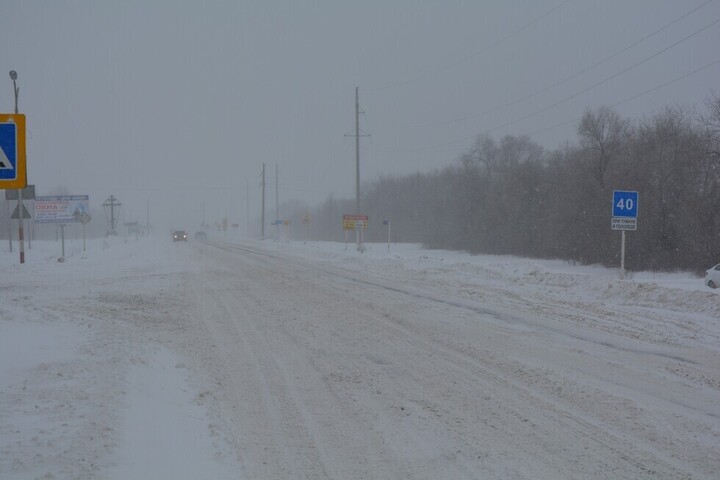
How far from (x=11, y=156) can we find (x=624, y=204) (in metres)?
18.9

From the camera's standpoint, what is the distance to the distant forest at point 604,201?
37.0 m

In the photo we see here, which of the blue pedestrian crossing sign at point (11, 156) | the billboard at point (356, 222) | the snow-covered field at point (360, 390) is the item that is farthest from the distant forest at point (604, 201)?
the blue pedestrian crossing sign at point (11, 156)

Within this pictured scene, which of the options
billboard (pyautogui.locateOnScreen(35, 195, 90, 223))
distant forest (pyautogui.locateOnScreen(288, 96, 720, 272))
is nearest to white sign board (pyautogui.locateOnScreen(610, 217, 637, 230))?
distant forest (pyautogui.locateOnScreen(288, 96, 720, 272))

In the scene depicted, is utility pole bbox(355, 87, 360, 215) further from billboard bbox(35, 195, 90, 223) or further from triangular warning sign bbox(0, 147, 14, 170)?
triangular warning sign bbox(0, 147, 14, 170)

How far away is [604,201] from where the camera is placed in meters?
43.6

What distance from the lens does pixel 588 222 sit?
45.5m

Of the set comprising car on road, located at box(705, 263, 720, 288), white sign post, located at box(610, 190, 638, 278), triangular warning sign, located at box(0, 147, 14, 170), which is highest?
triangular warning sign, located at box(0, 147, 14, 170)

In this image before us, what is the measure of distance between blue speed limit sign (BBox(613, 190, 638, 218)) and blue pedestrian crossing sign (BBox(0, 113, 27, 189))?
18371mm

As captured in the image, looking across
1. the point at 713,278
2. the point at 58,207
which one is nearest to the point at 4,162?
the point at 713,278

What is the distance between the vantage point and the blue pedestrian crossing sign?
8664 millimetres

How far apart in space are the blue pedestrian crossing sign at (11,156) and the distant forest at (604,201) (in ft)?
113

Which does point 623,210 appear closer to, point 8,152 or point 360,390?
point 360,390

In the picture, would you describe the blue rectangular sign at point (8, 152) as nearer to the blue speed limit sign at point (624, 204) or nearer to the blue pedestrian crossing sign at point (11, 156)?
the blue pedestrian crossing sign at point (11, 156)

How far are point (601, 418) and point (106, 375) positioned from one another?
5.73m
